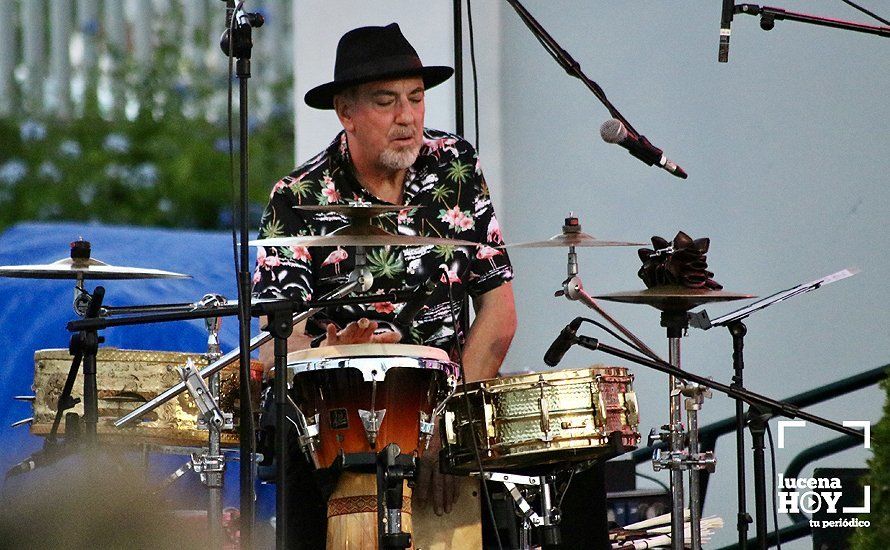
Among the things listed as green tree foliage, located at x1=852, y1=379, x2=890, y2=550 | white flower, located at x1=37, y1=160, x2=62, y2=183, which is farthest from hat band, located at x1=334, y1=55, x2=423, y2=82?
white flower, located at x1=37, y1=160, x2=62, y2=183

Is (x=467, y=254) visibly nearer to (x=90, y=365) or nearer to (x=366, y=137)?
(x=366, y=137)

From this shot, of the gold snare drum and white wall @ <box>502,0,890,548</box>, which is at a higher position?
white wall @ <box>502,0,890,548</box>

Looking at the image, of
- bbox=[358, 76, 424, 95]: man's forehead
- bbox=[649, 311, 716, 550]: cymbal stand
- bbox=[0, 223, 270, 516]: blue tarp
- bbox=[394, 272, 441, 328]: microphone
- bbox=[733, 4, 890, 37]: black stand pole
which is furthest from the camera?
bbox=[0, 223, 270, 516]: blue tarp

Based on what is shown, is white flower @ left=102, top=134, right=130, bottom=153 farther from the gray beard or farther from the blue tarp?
the gray beard

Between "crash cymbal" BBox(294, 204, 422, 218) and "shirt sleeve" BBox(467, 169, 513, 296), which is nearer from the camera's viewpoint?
"crash cymbal" BBox(294, 204, 422, 218)

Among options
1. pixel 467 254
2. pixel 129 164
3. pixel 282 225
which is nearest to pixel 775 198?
pixel 467 254

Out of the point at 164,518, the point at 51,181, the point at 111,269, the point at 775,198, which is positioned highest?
the point at 51,181

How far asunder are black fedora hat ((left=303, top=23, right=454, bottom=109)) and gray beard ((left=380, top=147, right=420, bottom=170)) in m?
0.22

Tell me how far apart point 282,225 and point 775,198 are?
94.3 inches

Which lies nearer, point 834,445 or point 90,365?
point 90,365

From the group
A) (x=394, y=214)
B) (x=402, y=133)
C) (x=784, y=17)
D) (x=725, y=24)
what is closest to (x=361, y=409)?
(x=394, y=214)

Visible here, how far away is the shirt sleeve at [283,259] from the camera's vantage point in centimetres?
378

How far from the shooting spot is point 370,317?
3836 mm

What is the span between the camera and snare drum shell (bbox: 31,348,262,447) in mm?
4000
